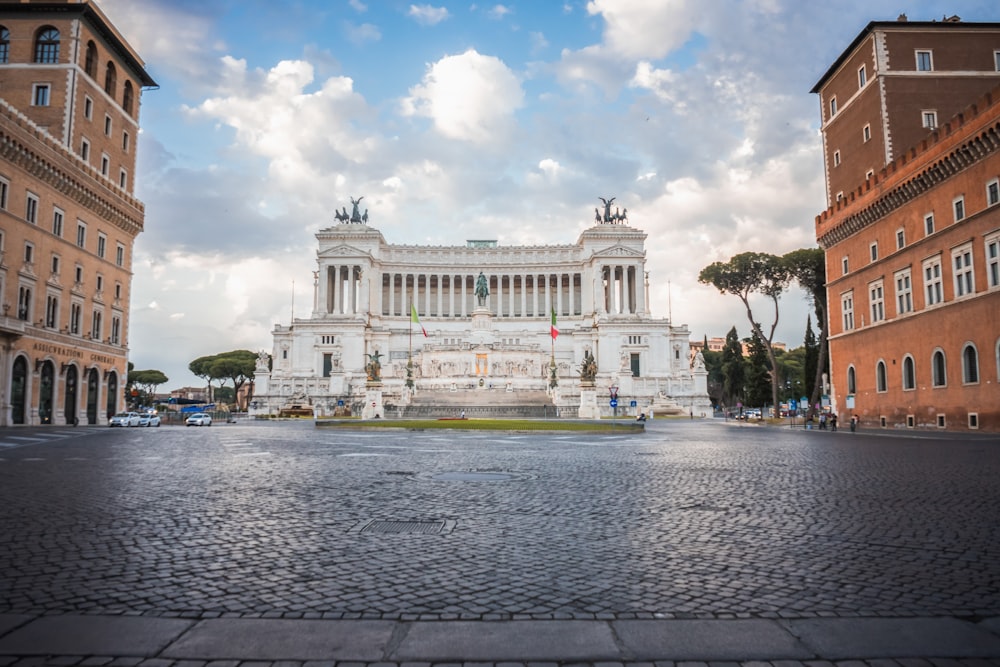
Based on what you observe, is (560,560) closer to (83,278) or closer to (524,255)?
(83,278)

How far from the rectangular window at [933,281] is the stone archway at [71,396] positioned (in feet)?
166

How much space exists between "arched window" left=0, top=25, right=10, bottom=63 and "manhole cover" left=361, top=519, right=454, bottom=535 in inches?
2114

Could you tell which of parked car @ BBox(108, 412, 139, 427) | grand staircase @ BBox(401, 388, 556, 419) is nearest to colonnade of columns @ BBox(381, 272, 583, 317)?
grand staircase @ BBox(401, 388, 556, 419)

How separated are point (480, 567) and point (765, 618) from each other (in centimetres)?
237

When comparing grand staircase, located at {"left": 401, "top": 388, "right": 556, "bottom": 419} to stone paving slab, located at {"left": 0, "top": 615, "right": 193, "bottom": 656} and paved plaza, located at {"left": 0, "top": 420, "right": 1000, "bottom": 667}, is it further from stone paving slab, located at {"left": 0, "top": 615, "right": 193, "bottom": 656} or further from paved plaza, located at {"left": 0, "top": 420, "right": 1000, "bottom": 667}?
stone paving slab, located at {"left": 0, "top": 615, "right": 193, "bottom": 656}

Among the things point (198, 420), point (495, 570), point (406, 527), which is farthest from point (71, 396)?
point (495, 570)

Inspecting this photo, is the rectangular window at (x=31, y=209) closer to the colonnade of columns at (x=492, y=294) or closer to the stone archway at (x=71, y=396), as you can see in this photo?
the stone archway at (x=71, y=396)

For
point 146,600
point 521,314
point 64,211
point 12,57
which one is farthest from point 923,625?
point 521,314

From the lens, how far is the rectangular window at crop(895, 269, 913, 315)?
37.6 m

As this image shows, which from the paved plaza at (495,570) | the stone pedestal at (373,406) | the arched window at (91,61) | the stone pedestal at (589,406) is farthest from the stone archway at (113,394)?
the paved plaza at (495,570)

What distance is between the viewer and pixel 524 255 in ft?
351

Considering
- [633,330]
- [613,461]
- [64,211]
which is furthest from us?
[633,330]

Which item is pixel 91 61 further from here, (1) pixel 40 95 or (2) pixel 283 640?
(2) pixel 283 640

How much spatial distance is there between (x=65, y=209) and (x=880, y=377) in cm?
5093
